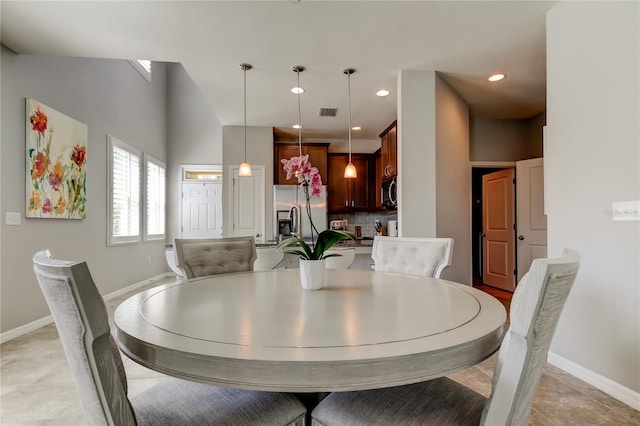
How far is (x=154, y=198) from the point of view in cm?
585

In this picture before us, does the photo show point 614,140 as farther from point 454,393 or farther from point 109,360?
point 109,360

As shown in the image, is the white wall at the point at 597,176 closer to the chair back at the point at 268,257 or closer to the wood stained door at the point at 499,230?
the chair back at the point at 268,257

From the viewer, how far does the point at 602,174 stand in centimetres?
198

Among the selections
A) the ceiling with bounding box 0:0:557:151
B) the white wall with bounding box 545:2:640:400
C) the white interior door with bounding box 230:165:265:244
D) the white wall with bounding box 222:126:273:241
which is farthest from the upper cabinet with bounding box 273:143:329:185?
the white wall with bounding box 545:2:640:400

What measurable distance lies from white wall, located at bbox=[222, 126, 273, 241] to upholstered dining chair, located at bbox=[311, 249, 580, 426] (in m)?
4.58

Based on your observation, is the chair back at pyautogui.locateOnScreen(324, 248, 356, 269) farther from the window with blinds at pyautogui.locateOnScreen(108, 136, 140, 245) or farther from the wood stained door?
the window with blinds at pyautogui.locateOnScreen(108, 136, 140, 245)

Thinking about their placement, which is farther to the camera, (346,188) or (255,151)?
(346,188)

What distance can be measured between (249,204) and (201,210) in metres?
1.54

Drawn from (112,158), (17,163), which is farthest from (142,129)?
(17,163)

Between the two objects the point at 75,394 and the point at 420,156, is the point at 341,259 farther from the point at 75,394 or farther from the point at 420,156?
the point at 75,394

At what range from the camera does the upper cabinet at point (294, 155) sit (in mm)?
5590

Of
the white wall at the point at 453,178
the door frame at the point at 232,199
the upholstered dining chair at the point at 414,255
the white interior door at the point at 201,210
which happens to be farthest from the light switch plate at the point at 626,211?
the white interior door at the point at 201,210

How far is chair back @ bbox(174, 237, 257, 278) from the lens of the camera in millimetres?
2027

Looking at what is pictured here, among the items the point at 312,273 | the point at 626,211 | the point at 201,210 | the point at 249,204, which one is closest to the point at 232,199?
the point at 249,204
